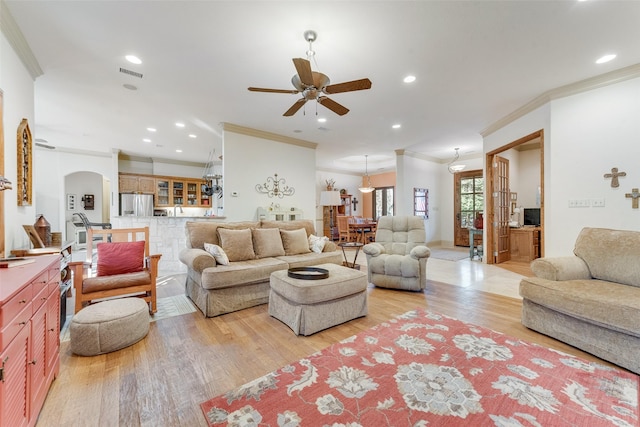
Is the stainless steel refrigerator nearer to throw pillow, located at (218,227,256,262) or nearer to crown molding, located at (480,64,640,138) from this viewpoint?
throw pillow, located at (218,227,256,262)

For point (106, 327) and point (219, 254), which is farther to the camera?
point (219, 254)

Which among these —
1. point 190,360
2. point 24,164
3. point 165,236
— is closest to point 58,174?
point 165,236

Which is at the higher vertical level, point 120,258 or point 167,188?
point 167,188

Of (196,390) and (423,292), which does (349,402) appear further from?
(423,292)

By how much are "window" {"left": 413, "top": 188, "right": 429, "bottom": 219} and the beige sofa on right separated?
4727 millimetres

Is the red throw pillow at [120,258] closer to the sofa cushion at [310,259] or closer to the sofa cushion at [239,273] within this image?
the sofa cushion at [239,273]

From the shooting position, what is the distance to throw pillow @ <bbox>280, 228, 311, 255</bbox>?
381 cm

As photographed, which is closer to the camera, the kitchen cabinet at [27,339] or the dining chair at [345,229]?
the kitchen cabinet at [27,339]

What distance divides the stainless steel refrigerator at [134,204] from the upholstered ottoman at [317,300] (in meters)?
6.51

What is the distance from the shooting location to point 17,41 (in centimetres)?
241

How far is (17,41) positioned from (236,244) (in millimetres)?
2803

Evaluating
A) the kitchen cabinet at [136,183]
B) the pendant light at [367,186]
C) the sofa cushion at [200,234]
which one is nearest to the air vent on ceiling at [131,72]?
the sofa cushion at [200,234]

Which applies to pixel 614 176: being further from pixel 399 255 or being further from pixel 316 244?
pixel 316 244

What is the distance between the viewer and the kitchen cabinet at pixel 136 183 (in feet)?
23.5
